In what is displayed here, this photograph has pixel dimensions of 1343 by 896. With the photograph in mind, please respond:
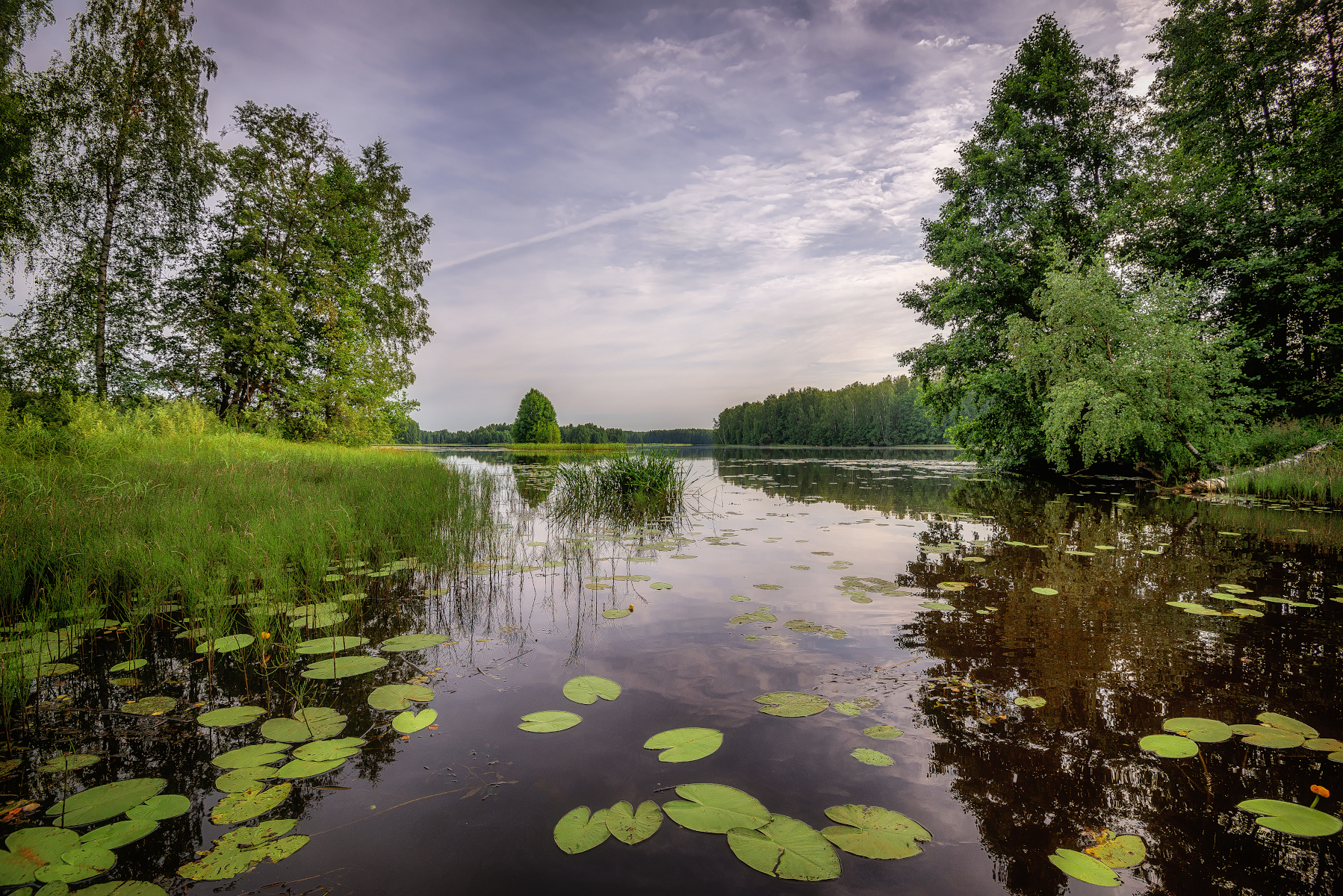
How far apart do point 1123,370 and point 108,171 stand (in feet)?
82.3

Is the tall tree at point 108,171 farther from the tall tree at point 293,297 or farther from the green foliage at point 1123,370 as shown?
the green foliage at point 1123,370

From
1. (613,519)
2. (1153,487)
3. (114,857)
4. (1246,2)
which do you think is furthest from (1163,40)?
(114,857)

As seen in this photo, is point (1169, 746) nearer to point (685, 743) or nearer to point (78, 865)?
point (685, 743)

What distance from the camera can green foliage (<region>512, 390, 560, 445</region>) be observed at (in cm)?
5622

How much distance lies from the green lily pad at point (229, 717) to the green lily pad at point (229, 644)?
722mm

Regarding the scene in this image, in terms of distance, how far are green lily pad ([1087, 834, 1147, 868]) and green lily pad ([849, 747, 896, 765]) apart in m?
0.61

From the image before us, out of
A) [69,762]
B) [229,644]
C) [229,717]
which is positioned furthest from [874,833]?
[229,644]

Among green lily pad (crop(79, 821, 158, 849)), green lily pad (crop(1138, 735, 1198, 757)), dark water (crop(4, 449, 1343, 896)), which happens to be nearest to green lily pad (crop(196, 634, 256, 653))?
dark water (crop(4, 449, 1343, 896))

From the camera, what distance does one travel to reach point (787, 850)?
57.1 inches

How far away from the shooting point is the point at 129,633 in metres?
3.00

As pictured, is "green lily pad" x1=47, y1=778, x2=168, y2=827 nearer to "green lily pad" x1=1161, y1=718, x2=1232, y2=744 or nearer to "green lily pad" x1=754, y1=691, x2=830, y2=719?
"green lily pad" x1=754, y1=691, x2=830, y2=719

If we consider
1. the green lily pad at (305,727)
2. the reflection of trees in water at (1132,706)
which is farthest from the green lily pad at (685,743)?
the green lily pad at (305,727)

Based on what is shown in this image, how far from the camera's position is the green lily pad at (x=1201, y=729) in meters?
1.99

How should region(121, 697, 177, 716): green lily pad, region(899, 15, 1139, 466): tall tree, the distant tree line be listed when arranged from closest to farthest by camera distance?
1. region(121, 697, 177, 716): green lily pad
2. region(899, 15, 1139, 466): tall tree
3. the distant tree line
